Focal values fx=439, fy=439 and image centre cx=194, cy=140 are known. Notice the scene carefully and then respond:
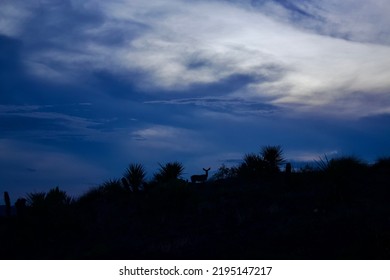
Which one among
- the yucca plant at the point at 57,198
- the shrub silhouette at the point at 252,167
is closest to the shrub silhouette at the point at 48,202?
the yucca plant at the point at 57,198

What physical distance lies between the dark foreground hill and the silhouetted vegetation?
0.04 m

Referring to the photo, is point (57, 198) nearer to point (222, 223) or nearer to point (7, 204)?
point (7, 204)

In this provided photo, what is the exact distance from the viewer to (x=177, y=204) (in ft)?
73.9

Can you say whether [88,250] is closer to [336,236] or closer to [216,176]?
[336,236]

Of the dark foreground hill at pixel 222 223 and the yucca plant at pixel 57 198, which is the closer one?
the dark foreground hill at pixel 222 223

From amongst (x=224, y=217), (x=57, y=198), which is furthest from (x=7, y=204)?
(x=224, y=217)

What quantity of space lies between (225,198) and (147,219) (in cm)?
418

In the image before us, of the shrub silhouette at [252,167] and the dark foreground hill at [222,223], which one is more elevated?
the shrub silhouette at [252,167]

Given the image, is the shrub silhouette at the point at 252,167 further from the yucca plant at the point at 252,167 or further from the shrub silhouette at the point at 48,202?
the shrub silhouette at the point at 48,202

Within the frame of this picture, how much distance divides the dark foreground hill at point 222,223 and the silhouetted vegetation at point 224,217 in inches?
1.7

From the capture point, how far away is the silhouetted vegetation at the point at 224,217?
1501cm

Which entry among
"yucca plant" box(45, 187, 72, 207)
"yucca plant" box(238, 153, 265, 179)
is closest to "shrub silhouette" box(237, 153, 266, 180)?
"yucca plant" box(238, 153, 265, 179)
